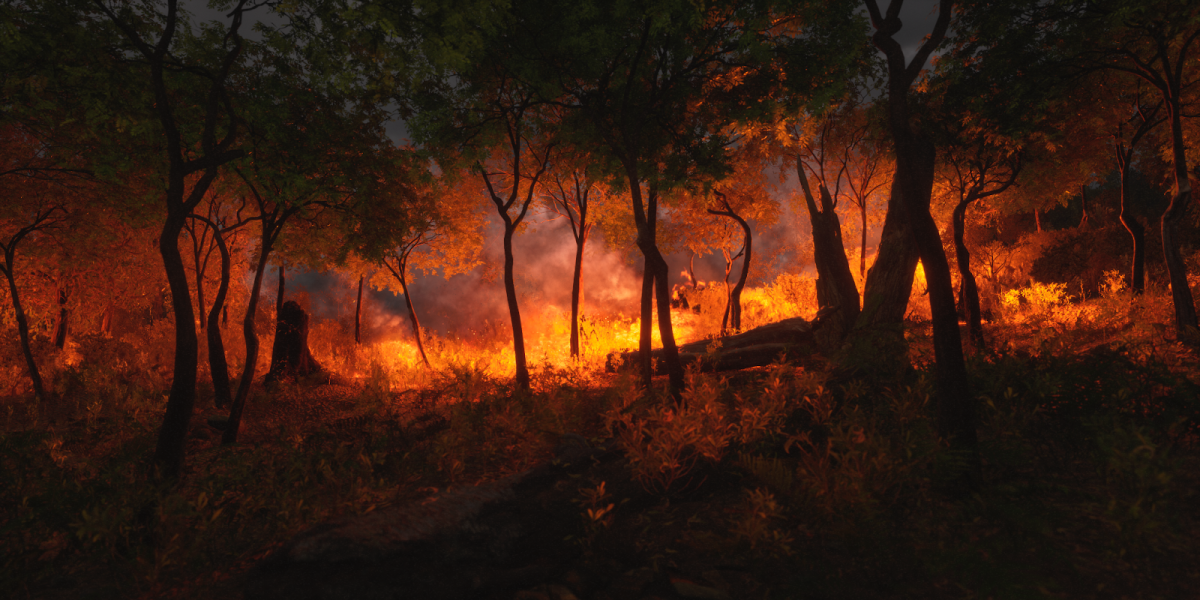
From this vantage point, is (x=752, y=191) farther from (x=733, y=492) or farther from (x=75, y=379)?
(x=75, y=379)

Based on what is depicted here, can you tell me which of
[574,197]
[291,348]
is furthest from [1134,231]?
[291,348]

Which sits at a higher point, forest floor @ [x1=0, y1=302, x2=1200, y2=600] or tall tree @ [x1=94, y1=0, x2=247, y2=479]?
tall tree @ [x1=94, y1=0, x2=247, y2=479]

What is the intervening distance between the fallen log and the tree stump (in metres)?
8.18

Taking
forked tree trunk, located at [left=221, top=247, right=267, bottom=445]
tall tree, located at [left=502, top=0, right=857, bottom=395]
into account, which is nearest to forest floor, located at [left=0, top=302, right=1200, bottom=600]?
forked tree trunk, located at [left=221, top=247, right=267, bottom=445]

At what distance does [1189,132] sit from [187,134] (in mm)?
19320

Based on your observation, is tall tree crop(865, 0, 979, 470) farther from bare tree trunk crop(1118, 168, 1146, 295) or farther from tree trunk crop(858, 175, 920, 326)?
bare tree trunk crop(1118, 168, 1146, 295)

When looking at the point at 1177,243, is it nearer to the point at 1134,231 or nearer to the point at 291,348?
the point at 1134,231

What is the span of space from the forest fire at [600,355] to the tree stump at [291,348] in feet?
0.29

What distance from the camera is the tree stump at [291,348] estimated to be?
12938 mm

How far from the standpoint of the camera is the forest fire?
3695 millimetres

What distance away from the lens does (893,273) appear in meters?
11.6

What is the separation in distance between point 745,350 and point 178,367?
377 inches

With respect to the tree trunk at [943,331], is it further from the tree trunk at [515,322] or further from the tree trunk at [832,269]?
the tree trunk at [832,269]

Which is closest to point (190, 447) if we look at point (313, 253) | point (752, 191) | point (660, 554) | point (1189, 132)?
point (313, 253)
